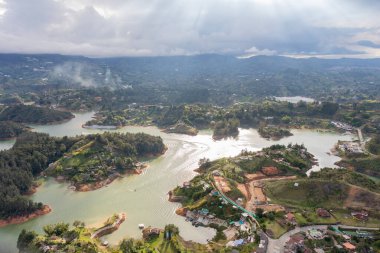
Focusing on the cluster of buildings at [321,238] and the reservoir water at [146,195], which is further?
the reservoir water at [146,195]

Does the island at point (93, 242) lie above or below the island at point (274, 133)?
above

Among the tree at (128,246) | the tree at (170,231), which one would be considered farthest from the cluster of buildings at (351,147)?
the tree at (128,246)

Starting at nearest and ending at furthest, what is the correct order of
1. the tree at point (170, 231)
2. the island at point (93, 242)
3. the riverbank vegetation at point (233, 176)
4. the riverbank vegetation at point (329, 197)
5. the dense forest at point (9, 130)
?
the island at point (93, 242)
the tree at point (170, 231)
the riverbank vegetation at point (329, 197)
the riverbank vegetation at point (233, 176)
the dense forest at point (9, 130)

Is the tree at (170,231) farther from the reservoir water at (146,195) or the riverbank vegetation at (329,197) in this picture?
the riverbank vegetation at (329,197)

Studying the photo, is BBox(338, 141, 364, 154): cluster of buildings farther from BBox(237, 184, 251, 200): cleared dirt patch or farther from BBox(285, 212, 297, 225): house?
BBox(285, 212, 297, 225): house

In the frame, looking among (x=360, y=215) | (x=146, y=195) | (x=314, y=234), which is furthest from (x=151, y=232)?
(x=360, y=215)
